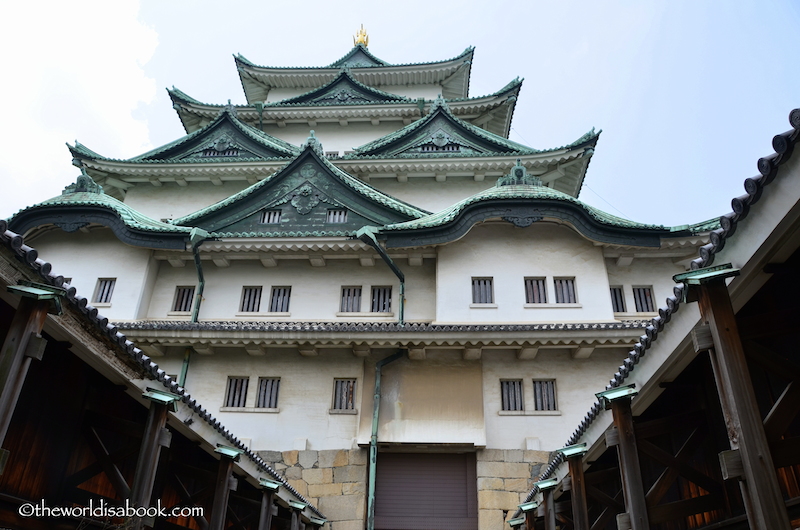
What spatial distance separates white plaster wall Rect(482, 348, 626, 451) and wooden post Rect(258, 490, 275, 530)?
21.4 ft

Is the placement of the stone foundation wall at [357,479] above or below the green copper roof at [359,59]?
below

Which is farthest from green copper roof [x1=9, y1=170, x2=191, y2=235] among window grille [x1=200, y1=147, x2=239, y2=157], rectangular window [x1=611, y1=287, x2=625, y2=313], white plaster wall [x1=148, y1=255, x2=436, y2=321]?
rectangular window [x1=611, y1=287, x2=625, y2=313]

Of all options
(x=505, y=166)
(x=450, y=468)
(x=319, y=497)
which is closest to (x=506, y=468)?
(x=450, y=468)

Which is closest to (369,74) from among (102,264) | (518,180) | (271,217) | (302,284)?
(271,217)

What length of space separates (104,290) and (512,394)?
12.9 metres

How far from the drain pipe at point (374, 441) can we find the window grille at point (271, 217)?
6.77 m

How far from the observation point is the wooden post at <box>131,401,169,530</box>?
7055mm

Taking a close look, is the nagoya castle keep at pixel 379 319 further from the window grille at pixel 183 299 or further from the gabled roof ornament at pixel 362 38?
the gabled roof ornament at pixel 362 38

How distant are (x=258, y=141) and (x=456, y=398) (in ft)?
50.8

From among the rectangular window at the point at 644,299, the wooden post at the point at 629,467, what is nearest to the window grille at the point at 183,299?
the rectangular window at the point at 644,299

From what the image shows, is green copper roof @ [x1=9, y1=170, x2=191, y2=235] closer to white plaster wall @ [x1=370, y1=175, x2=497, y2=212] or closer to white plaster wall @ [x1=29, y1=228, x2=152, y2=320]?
white plaster wall @ [x1=29, y1=228, x2=152, y2=320]

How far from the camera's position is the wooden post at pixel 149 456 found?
7.05 metres

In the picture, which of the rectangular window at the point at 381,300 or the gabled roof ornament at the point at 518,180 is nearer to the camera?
the rectangular window at the point at 381,300

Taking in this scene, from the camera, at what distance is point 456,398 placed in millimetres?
15812
